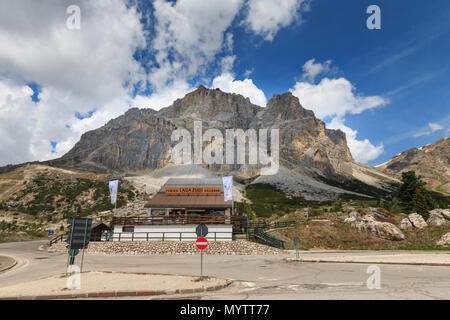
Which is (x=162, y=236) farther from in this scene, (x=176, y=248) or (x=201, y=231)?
(x=201, y=231)

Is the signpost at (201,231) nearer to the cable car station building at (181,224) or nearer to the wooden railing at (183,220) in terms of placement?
the cable car station building at (181,224)

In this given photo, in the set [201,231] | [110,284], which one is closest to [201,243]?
[201,231]

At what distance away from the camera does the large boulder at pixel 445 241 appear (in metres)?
28.9

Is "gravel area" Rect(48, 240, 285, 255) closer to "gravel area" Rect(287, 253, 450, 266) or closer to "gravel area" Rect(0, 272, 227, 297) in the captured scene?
"gravel area" Rect(287, 253, 450, 266)

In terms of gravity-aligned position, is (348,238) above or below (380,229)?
below

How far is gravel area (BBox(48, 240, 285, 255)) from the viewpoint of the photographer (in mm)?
27703

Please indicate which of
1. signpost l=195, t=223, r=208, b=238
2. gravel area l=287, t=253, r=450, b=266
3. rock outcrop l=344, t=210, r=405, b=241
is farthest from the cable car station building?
signpost l=195, t=223, r=208, b=238

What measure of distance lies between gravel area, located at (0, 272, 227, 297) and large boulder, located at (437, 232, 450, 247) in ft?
102

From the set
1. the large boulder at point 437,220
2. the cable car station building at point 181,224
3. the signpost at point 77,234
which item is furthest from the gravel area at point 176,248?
the large boulder at point 437,220

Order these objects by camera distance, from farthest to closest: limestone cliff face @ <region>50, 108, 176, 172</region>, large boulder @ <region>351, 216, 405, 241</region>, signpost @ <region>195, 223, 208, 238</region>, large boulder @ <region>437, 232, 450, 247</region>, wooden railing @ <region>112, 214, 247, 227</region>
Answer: limestone cliff face @ <region>50, 108, 176, 172</region> < large boulder @ <region>351, 216, 405, 241</region> < wooden railing @ <region>112, 214, 247, 227</region> < large boulder @ <region>437, 232, 450, 247</region> < signpost @ <region>195, 223, 208, 238</region>

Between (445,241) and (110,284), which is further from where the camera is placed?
(445,241)

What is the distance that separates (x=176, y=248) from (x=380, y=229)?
26.2 meters

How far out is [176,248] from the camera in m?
28.2
